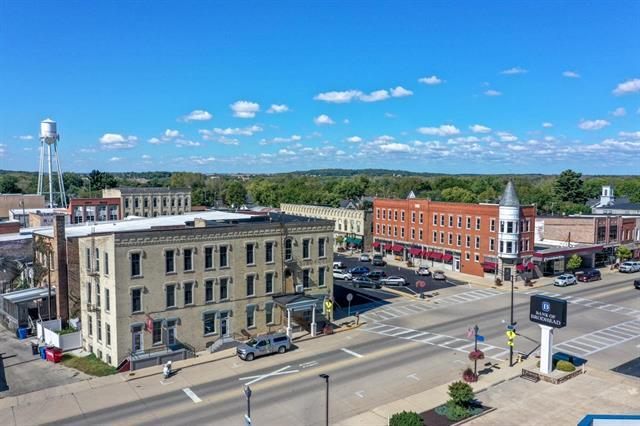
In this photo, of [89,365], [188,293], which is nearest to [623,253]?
[188,293]

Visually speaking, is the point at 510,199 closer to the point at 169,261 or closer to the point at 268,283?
the point at 268,283

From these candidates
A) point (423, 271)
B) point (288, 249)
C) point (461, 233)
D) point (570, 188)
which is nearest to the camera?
point (288, 249)

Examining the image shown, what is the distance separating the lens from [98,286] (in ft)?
135

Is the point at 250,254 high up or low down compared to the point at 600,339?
up

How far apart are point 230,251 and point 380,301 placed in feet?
75.2

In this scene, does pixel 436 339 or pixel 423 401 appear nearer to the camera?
pixel 423 401

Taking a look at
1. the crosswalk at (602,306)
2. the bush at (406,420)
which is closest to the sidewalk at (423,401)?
the bush at (406,420)

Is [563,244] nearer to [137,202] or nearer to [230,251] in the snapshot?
[230,251]

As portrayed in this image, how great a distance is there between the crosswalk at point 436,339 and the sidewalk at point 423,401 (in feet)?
11.5

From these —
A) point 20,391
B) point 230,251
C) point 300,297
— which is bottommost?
point 20,391

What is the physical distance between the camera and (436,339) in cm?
4484

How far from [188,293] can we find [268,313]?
7808mm

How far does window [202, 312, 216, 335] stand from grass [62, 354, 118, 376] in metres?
7.49

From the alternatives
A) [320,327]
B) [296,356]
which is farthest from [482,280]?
[296,356]
